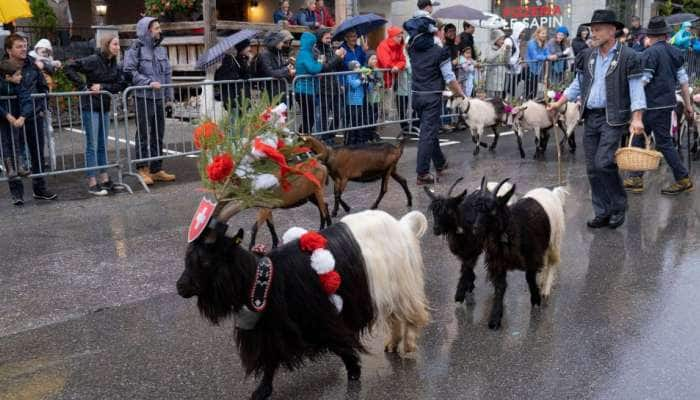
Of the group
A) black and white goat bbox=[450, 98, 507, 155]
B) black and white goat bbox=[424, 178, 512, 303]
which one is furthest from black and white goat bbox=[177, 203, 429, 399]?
black and white goat bbox=[450, 98, 507, 155]

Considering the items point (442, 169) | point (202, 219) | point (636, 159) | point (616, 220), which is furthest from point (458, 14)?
point (202, 219)

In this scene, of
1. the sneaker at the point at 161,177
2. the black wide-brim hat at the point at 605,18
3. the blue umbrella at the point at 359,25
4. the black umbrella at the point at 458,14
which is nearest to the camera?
the black wide-brim hat at the point at 605,18

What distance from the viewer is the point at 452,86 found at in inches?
356

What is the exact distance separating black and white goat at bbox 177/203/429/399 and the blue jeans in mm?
5765

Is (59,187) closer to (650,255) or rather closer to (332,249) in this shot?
(332,249)

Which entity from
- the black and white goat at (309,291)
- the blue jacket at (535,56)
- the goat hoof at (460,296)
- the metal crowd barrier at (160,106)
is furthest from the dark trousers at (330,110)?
the black and white goat at (309,291)

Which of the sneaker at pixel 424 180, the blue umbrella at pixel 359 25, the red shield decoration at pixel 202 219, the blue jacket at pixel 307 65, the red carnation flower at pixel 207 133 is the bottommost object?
the sneaker at pixel 424 180

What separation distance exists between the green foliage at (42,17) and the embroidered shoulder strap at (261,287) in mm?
14907

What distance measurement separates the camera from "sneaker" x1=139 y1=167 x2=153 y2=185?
31.6 ft

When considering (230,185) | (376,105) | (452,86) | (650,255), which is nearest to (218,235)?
(230,185)

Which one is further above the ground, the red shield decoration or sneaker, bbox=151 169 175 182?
the red shield decoration

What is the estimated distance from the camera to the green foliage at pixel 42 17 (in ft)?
53.3

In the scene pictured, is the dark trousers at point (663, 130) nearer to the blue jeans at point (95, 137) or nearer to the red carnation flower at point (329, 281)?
the red carnation flower at point (329, 281)

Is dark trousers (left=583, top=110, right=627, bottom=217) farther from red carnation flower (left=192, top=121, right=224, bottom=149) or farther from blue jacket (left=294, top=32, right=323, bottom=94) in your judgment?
blue jacket (left=294, top=32, right=323, bottom=94)
